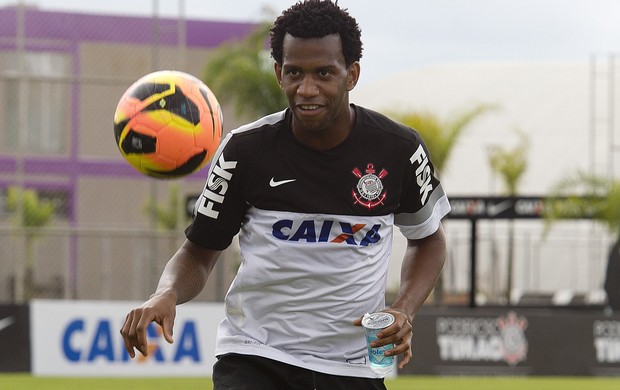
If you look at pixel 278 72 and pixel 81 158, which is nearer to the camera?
pixel 278 72

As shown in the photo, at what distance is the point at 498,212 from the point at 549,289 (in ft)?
77.5

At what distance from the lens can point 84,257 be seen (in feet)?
61.1

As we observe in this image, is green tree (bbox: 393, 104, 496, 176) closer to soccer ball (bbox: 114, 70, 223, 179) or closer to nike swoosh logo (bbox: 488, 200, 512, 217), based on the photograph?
nike swoosh logo (bbox: 488, 200, 512, 217)

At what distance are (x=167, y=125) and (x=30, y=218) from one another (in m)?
13.4

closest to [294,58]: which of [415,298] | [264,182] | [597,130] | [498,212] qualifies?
[264,182]

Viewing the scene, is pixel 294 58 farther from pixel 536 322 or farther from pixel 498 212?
pixel 498 212

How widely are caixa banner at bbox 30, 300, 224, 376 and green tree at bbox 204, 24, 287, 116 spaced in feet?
26.9

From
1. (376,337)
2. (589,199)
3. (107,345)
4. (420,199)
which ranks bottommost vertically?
(107,345)

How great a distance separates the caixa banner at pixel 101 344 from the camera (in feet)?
55.1

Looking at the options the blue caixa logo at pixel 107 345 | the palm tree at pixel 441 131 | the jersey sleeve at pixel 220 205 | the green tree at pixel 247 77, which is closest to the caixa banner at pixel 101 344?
the blue caixa logo at pixel 107 345

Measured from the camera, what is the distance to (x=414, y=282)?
5.33 metres

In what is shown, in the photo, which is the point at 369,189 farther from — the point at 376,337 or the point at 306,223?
the point at 376,337

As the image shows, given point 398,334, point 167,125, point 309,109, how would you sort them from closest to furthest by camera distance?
point 398,334 < point 309,109 < point 167,125

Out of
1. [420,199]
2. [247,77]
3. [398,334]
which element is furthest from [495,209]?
[398,334]
